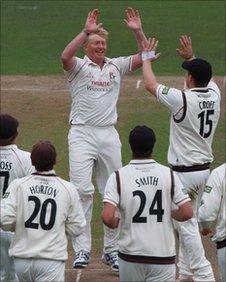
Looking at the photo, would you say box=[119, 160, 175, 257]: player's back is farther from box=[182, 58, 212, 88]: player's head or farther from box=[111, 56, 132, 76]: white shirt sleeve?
box=[111, 56, 132, 76]: white shirt sleeve

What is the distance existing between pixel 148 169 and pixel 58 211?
38.5 inches

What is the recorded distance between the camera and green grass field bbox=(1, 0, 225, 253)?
2303cm

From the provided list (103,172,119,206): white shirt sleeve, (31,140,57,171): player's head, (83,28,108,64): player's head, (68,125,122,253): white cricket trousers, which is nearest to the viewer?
(103,172,119,206): white shirt sleeve

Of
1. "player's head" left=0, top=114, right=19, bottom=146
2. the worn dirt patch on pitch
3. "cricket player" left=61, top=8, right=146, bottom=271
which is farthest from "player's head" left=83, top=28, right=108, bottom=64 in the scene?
the worn dirt patch on pitch

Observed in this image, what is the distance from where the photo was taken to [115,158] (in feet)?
49.7

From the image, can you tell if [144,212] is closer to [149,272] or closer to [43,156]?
[149,272]

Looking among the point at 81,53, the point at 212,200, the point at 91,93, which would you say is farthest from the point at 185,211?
the point at 81,53

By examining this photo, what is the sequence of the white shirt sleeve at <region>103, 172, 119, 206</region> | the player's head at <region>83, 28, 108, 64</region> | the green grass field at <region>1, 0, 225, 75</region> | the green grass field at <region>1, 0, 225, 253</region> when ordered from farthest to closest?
the green grass field at <region>1, 0, 225, 75</region>
the green grass field at <region>1, 0, 225, 253</region>
the player's head at <region>83, 28, 108, 64</region>
the white shirt sleeve at <region>103, 172, 119, 206</region>

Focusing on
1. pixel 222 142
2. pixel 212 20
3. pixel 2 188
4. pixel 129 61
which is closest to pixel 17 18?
pixel 212 20

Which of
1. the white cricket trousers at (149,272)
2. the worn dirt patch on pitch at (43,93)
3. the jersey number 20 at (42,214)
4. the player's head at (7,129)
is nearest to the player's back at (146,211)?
the white cricket trousers at (149,272)

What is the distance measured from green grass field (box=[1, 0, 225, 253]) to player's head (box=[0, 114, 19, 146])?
3.63 m

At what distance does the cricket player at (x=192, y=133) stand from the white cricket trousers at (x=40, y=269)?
2495 millimetres

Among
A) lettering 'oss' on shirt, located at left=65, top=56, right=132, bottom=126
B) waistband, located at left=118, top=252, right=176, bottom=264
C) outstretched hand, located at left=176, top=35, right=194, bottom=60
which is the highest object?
outstretched hand, located at left=176, top=35, right=194, bottom=60

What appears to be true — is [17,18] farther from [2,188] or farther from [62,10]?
[2,188]
